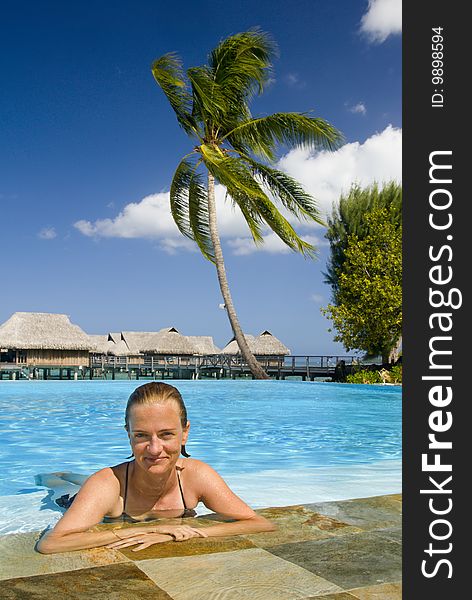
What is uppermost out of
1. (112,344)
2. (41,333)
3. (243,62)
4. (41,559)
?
(243,62)

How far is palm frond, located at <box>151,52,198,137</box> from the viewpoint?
17.3 m

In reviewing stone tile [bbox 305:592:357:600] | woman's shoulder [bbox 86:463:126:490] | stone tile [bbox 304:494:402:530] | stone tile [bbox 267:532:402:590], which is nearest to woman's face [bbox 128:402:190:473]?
woman's shoulder [bbox 86:463:126:490]

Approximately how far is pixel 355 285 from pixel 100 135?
15661 millimetres

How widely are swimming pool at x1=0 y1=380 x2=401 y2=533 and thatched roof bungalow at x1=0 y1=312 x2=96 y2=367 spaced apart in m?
11.5

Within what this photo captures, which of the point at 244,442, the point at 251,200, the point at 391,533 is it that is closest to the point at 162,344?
the point at 251,200

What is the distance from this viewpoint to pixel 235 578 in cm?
205

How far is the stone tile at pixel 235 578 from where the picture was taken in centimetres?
191

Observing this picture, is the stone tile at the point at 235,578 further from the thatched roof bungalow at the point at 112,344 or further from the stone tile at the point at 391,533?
the thatched roof bungalow at the point at 112,344

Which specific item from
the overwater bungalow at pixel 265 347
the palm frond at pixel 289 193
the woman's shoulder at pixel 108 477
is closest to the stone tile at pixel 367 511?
the woman's shoulder at pixel 108 477

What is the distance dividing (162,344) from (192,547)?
110 ft

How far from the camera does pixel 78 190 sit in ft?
108

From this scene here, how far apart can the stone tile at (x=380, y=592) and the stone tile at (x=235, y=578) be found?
7cm

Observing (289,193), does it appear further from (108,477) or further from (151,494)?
(108,477)

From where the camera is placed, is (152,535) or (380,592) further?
(152,535)
